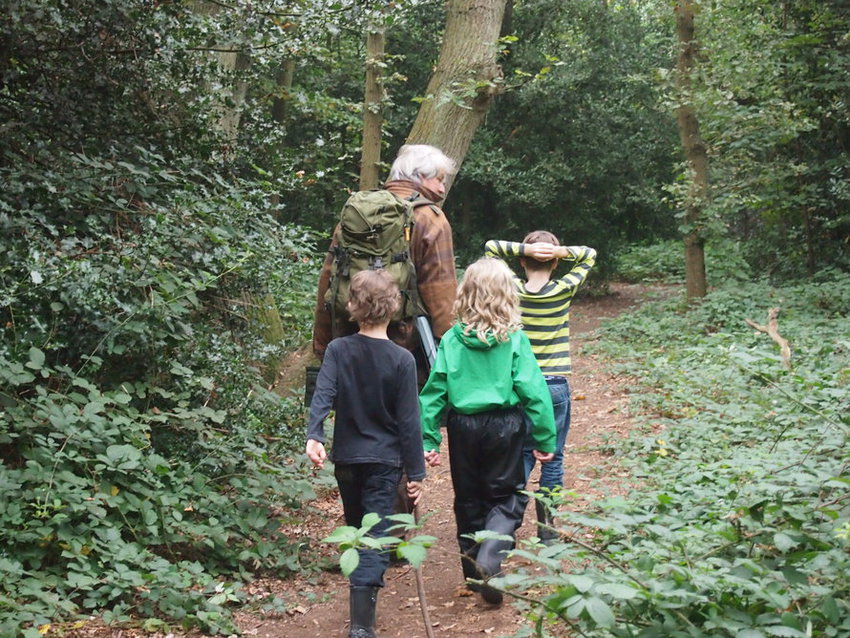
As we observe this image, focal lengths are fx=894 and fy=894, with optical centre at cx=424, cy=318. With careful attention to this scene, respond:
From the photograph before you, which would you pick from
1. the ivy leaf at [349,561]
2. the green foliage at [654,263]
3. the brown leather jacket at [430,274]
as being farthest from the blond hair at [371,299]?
the green foliage at [654,263]

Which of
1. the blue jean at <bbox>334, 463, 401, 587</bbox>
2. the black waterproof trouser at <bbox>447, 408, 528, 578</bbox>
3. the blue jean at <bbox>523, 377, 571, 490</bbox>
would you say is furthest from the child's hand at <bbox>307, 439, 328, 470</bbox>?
the blue jean at <bbox>523, 377, 571, 490</bbox>

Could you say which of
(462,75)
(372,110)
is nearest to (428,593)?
(462,75)

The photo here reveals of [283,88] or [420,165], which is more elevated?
[283,88]

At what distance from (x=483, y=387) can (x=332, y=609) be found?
1493 mm

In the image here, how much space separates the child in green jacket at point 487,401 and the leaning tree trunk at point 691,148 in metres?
11.1

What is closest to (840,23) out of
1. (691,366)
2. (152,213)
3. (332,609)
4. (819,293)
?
(819,293)

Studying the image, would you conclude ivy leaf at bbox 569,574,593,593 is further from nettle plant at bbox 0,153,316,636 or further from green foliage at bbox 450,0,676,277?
green foliage at bbox 450,0,676,277

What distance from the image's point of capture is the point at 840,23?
13688 mm

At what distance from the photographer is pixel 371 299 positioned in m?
4.33

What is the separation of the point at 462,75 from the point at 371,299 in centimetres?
446

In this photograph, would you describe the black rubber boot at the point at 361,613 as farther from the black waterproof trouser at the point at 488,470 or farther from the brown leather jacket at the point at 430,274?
the brown leather jacket at the point at 430,274

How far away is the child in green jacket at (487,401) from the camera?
4617mm

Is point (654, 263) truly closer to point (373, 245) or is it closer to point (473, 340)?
point (373, 245)

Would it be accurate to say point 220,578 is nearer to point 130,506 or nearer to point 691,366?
point 130,506
